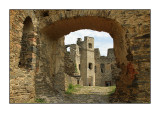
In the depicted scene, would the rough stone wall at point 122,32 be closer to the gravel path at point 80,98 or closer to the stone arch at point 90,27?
the stone arch at point 90,27

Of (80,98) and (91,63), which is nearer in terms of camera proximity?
(80,98)

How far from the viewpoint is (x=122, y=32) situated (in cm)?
540

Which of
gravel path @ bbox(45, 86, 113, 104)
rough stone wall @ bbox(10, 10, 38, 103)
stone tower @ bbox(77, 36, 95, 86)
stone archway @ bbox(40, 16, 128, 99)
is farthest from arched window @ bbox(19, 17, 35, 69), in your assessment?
stone tower @ bbox(77, 36, 95, 86)

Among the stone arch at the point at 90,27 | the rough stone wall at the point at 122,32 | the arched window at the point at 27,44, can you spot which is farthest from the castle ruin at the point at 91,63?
the arched window at the point at 27,44

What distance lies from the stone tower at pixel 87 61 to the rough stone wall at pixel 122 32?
54.1 ft

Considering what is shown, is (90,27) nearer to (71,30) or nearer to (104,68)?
(71,30)

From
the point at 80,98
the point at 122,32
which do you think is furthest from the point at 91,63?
the point at 122,32

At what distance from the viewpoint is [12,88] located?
4070 millimetres

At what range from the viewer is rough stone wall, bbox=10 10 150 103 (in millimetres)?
4324

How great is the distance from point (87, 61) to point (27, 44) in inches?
719

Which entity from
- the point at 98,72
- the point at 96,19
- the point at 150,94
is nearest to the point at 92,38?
the point at 98,72

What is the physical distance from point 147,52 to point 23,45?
3.92 meters

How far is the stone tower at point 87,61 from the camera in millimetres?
22578

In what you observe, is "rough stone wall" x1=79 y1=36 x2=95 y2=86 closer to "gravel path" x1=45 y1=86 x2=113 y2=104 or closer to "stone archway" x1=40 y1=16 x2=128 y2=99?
"gravel path" x1=45 y1=86 x2=113 y2=104
